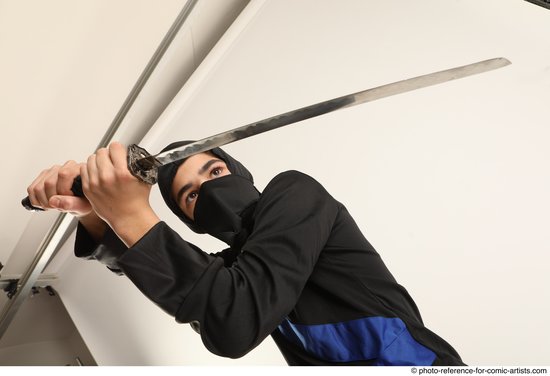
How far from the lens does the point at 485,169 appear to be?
4.33 feet

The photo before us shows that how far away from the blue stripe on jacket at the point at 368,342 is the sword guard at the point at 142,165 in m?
0.30

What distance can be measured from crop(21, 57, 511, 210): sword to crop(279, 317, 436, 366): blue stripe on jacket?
29 centimetres

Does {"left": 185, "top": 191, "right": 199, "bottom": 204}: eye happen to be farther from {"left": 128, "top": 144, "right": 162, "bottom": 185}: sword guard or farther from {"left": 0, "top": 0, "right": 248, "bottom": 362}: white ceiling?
{"left": 0, "top": 0, "right": 248, "bottom": 362}: white ceiling

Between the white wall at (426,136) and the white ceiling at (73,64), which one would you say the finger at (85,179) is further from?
the white wall at (426,136)

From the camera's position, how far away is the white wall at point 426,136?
4.16 feet

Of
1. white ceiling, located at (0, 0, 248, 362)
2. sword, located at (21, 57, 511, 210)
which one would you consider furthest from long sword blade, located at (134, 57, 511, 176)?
white ceiling, located at (0, 0, 248, 362)

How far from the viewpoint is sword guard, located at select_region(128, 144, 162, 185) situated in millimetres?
596

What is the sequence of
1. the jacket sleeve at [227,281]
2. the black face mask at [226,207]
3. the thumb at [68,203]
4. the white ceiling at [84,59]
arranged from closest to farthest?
the jacket sleeve at [227,281] < the thumb at [68,203] < the black face mask at [226,207] < the white ceiling at [84,59]

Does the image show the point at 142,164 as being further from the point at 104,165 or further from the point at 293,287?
the point at 293,287

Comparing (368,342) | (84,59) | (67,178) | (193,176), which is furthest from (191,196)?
(84,59)

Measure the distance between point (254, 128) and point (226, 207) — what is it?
0.18 meters

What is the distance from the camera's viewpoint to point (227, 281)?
56 centimetres

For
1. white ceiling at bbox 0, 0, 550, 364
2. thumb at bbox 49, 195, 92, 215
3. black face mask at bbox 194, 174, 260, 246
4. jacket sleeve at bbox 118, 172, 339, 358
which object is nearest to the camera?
jacket sleeve at bbox 118, 172, 339, 358

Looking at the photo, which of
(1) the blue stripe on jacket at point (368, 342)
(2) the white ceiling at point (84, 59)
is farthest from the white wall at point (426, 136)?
(1) the blue stripe on jacket at point (368, 342)
